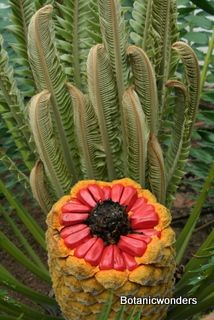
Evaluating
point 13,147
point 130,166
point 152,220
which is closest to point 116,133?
point 130,166

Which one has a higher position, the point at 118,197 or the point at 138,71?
the point at 138,71

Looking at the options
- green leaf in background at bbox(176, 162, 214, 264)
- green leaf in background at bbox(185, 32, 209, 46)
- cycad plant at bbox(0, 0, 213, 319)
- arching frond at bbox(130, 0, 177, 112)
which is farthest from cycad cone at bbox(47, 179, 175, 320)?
green leaf in background at bbox(185, 32, 209, 46)

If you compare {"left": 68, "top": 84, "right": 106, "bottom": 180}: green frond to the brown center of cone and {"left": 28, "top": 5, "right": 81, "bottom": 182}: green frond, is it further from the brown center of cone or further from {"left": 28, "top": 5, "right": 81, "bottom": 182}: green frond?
the brown center of cone

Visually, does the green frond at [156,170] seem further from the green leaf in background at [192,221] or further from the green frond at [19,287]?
the green frond at [19,287]

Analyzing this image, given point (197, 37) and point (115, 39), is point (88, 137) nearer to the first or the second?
point (115, 39)

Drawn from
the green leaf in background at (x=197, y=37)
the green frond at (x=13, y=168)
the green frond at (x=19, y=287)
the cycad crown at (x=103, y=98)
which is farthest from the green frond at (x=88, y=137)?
the green leaf in background at (x=197, y=37)

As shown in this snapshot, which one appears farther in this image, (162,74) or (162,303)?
(162,74)

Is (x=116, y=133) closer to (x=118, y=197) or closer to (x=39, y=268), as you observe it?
(x=118, y=197)
